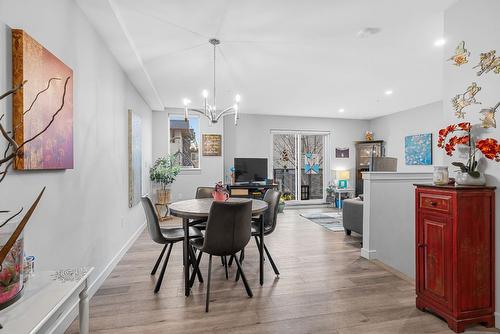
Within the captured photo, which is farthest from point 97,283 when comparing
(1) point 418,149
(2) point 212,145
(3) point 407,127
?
(3) point 407,127

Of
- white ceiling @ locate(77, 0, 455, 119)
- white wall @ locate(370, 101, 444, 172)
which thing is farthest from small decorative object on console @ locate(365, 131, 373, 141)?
white ceiling @ locate(77, 0, 455, 119)

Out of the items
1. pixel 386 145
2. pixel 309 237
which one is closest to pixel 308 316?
pixel 309 237

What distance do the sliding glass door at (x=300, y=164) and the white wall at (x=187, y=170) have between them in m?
1.85

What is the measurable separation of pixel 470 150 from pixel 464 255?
0.79m

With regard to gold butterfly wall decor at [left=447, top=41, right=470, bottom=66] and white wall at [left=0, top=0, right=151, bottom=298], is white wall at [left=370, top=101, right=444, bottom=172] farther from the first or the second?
white wall at [left=0, top=0, right=151, bottom=298]

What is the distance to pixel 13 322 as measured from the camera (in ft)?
3.03

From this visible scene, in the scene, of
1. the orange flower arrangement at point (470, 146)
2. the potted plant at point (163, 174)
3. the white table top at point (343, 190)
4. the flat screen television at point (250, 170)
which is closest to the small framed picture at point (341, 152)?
the white table top at point (343, 190)

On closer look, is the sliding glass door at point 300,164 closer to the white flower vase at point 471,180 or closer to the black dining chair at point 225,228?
the black dining chair at point 225,228

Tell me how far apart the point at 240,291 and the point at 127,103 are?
300 centimetres

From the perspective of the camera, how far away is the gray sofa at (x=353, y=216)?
13.7ft

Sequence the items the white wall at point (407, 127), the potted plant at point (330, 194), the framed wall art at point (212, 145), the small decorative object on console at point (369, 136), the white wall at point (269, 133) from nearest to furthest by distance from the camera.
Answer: the white wall at point (407, 127)
the framed wall art at point (212, 145)
the white wall at point (269, 133)
the potted plant at point (330, 194)
the small decorative object on console at point (369, 136)

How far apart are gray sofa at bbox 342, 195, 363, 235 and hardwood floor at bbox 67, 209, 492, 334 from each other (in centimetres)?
84

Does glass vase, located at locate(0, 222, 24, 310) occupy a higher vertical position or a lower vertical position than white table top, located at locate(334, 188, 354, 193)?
higher

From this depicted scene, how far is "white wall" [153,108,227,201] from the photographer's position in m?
6.51
